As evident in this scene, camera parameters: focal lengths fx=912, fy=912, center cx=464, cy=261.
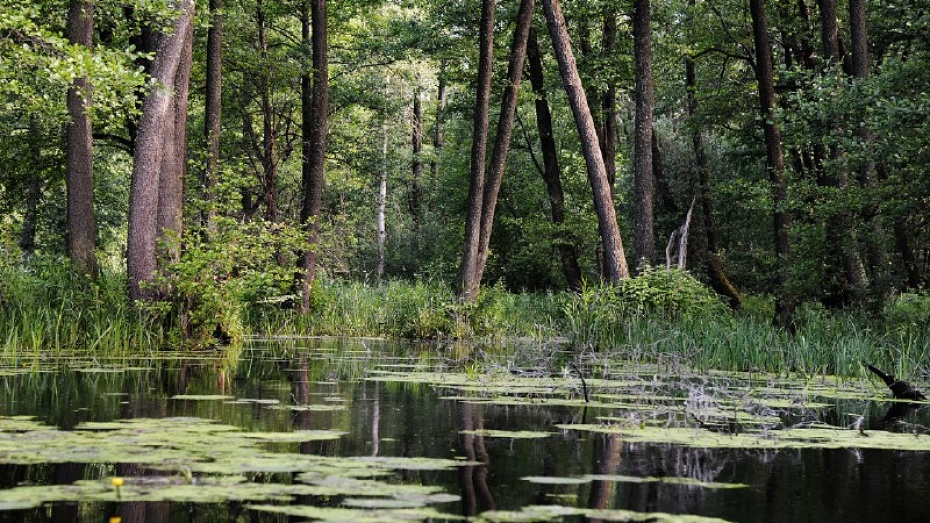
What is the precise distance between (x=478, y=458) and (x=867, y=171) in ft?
35.1

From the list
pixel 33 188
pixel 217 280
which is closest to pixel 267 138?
pixel 33 188

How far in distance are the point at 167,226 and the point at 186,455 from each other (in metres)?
8.73

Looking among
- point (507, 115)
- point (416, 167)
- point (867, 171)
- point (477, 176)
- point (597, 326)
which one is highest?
point (416, 167)

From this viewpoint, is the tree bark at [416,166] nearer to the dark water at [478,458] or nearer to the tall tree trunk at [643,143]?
the tall tree trunk at [643,143]

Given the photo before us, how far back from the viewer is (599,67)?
67.0 feet

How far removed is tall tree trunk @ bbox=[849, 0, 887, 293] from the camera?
11.8 m

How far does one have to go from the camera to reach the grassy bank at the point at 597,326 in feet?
32.3

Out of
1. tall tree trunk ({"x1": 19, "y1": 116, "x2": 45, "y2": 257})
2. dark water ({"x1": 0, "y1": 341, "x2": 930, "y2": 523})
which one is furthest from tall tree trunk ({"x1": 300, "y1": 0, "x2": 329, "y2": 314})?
dark water ({"x1": 0, "y1": 341, "x2": 930, "y2": 523})

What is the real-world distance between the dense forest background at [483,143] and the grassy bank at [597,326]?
553 millimetres

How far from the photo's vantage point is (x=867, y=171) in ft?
43.1

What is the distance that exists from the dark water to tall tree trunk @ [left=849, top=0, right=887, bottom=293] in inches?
216

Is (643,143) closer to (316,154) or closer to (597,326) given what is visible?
(597,326)

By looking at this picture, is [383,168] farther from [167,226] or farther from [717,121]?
[167,226]

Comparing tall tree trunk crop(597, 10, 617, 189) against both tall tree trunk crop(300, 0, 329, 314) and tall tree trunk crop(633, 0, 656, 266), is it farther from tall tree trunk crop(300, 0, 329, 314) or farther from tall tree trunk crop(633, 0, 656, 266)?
tall tree trunk crop(300, 0, 329, 314)
